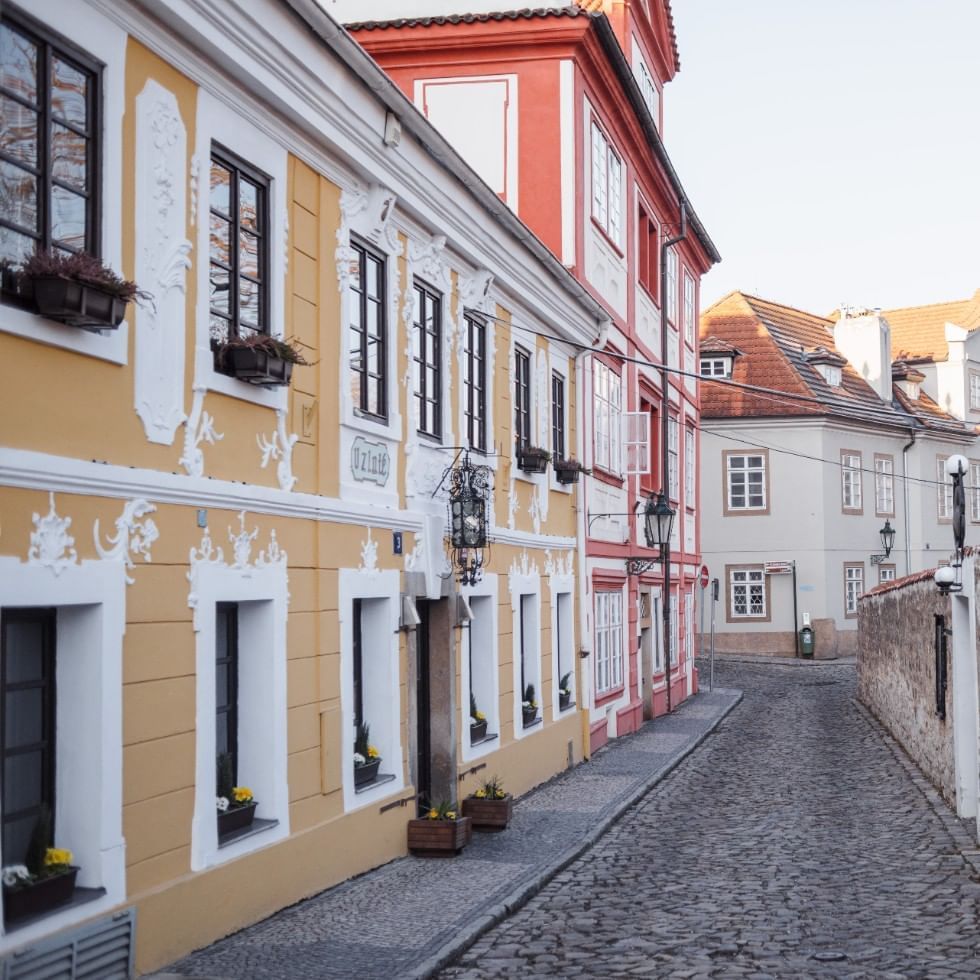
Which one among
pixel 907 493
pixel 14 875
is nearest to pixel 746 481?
pixel 907 493

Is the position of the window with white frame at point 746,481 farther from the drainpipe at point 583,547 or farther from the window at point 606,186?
the drainpipe at point 583,547

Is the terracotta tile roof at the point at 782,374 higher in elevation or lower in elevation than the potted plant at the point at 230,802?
higher

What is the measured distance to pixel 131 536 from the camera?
25.3 ft

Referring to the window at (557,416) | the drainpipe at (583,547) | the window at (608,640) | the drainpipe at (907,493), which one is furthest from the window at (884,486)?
the window at (557,416)

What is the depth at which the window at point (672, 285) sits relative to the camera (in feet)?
93.1

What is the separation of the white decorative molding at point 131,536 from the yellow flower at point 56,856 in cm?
140

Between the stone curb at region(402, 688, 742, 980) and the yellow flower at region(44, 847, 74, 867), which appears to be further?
the stone curb at region(402, 688, 742, 980)

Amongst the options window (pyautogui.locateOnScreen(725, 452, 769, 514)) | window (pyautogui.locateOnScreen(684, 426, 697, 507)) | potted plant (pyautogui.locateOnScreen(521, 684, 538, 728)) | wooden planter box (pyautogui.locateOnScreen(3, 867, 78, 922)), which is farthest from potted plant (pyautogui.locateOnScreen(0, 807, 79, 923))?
window (pyautogui.locateOnScreen(725, 452, 769, 514))

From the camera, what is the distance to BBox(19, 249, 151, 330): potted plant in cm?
664

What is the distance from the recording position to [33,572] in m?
6.78

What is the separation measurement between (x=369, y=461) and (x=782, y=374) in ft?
106

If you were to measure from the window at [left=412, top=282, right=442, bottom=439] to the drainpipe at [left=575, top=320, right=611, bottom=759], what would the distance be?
19.5 ft

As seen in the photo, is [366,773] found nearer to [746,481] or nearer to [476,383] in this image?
[476,383]

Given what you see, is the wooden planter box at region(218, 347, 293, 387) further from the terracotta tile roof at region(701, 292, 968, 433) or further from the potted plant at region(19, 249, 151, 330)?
the terracotta tile roof at region(701, 292, 968, 433)
